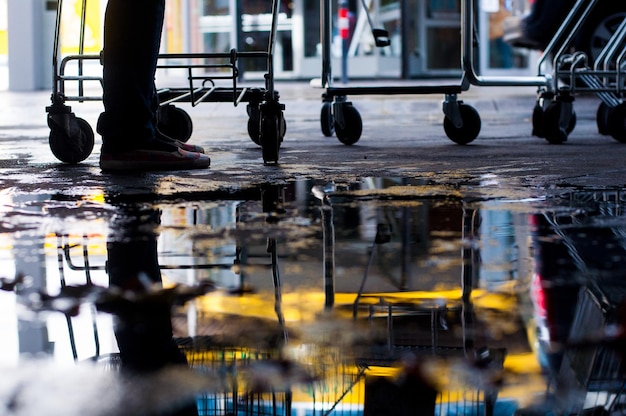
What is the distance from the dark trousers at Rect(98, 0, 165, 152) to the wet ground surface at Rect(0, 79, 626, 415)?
0.14 m

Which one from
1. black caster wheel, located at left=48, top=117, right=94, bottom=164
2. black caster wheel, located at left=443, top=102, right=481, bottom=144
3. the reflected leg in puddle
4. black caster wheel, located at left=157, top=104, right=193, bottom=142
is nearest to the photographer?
the reflected leg in puddle

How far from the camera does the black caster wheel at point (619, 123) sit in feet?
15.6

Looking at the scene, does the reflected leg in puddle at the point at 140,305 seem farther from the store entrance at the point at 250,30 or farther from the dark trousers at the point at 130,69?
the store entrance at the point at 250,30

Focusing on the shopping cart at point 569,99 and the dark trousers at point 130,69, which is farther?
the shopping cart at point 569,99

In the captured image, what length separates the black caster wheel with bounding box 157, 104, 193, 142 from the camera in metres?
4.60

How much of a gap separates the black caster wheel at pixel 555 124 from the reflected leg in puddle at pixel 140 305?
9.08 feet

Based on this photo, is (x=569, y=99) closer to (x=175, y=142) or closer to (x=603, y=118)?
(x=603, y=118)

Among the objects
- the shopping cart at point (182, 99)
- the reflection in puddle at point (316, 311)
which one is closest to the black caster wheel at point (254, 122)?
the shopping cart at point (182, 99)

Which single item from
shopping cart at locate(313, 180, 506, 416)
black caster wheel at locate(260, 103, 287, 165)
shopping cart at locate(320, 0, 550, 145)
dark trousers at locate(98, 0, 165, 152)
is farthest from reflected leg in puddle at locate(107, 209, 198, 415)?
shopping cart at locate(320, 0, 550, 145)

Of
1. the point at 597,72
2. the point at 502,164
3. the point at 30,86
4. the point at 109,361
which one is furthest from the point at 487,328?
the point at 30,86

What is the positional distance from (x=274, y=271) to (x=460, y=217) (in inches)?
27.9

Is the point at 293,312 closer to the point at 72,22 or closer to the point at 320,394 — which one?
the point at 320,394

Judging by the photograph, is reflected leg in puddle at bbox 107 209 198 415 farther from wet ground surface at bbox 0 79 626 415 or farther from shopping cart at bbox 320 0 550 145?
shopping cart at bbox 320 0 550 145

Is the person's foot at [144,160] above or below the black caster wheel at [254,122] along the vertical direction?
below
